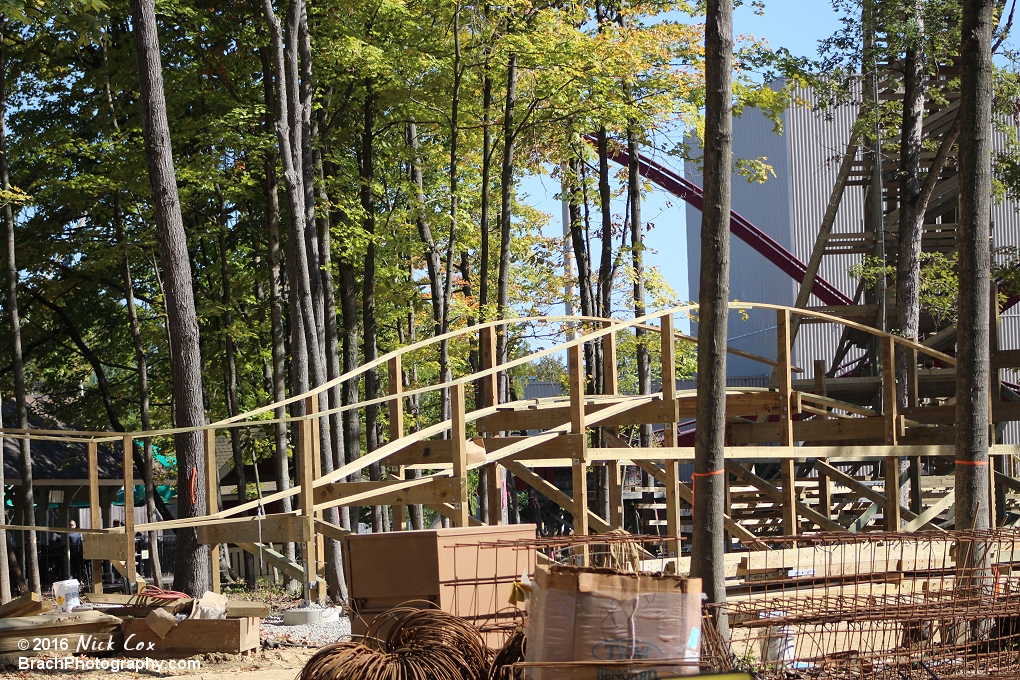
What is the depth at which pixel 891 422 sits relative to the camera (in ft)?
46.7

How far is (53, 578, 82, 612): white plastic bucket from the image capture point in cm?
1214

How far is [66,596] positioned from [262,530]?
4.02 metres

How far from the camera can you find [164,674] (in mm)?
→ 10172

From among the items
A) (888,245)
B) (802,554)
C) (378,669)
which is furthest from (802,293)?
(378,669)

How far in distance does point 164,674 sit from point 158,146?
700 cm

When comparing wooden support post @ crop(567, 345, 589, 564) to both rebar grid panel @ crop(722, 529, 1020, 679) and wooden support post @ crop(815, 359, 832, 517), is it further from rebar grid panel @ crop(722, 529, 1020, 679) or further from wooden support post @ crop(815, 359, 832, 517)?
wooden support post @ crop(815, 359, 832, 517)

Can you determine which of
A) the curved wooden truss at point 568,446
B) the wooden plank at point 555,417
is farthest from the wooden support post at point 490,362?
the wooden plank at point 555,417

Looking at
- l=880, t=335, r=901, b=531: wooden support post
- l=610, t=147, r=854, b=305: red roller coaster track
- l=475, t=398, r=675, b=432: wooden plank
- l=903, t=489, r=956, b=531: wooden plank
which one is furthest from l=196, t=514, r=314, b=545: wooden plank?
l=610, t=147, r=854, b=305: red roller coaster track

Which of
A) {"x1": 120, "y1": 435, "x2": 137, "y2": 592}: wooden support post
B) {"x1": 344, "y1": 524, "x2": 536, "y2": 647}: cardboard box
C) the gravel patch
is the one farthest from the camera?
the gravel patch

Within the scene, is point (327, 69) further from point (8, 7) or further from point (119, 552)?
point (119, 552)

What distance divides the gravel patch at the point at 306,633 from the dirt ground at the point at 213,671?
98 centimetres

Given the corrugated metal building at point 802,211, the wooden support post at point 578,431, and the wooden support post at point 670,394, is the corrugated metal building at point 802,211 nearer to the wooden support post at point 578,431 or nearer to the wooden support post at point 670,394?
the wooden support post at point 670,394

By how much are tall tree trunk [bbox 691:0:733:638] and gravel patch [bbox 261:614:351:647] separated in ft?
16.4

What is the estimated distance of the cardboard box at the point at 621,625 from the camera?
6199 mm
